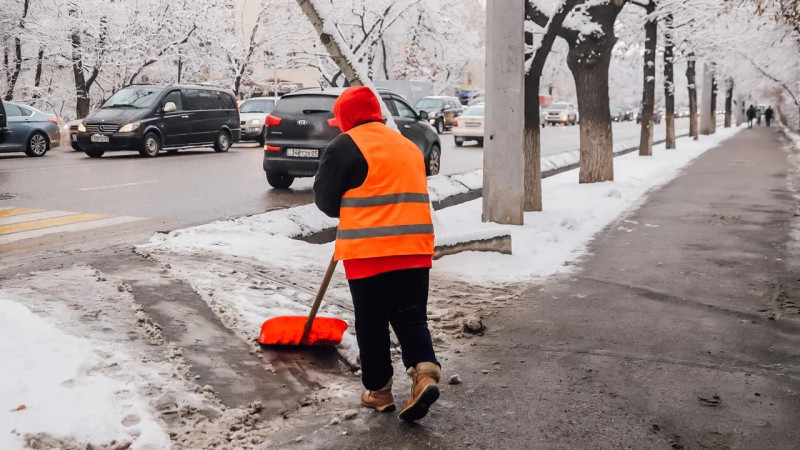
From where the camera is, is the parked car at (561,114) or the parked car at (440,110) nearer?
the parked car at (440,110)

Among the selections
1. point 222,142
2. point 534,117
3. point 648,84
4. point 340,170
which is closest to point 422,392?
point 340,170

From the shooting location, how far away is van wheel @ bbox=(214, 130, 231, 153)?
72.1ft

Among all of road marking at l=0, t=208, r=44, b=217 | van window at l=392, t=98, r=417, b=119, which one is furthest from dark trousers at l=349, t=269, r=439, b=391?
van window at l=392, t=98, r=417, b=119

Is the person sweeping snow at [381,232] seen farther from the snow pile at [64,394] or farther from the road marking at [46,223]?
the road marking at [46,223]

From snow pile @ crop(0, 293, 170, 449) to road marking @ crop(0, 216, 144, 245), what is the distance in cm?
393

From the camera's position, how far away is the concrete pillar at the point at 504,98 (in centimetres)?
858

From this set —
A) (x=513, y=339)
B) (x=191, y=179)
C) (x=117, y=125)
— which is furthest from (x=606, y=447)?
(x=117, y=125)

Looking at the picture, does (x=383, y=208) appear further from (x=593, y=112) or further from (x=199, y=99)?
(x=199, y=99)

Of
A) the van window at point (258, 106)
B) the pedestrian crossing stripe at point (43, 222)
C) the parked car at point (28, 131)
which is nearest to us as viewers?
the pedestrian crossing stripe at point (43, 222)

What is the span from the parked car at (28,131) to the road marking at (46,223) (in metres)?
11.2

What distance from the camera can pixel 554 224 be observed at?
9.62 meters

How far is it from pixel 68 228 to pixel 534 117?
→ 6.08 metres

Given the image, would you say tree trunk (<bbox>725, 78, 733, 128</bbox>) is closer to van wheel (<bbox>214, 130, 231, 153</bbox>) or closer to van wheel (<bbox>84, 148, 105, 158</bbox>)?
van wheel (<bbox>214, 130, 231, 153</bbox>)

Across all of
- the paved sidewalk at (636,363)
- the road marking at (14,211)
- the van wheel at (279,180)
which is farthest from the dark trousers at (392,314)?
the van wheel at (279,180)
